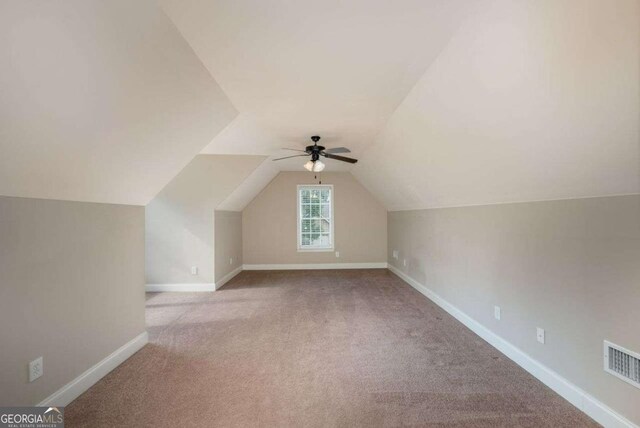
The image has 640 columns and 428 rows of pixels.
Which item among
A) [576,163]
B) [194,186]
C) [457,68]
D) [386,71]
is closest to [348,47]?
[386,71]

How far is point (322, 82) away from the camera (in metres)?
2.49

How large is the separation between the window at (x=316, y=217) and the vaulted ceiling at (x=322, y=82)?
180 inches

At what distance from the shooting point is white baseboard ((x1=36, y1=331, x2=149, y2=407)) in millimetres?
2094

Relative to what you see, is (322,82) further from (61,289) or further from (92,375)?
(92,375)

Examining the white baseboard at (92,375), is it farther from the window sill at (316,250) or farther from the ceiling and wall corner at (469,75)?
the window sill at (316,250)

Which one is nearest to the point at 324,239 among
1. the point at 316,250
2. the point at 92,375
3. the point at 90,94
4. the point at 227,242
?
the point at 316,250

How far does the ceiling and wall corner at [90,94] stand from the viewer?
1.27 m

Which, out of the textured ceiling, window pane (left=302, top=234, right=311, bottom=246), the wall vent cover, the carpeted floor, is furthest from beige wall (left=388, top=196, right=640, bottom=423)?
window pane (left=302, top=234, right=311, bottom=246)

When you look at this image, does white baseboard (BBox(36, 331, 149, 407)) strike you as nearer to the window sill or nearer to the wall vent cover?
the wall vent cover

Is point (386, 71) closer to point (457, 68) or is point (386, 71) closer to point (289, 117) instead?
point (457, 68)

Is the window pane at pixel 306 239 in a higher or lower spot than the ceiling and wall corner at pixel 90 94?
lower

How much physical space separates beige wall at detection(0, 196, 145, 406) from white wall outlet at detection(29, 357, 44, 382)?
0.03m

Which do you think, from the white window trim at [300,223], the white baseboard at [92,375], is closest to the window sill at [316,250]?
the white window trim at [300,223]

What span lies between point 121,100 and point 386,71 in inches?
67.9
